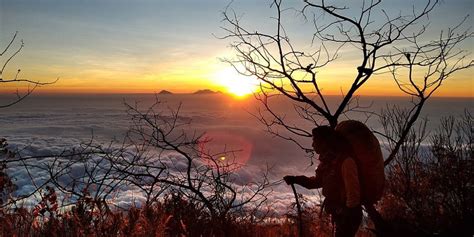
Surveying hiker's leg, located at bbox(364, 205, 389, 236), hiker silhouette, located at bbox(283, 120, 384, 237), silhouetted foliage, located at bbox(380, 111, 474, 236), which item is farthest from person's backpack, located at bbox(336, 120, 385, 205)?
silhouetted foliage, located at bbox(380, 111, 474, 236)

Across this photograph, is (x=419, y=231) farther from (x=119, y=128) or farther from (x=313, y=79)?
(x=119, y=128)

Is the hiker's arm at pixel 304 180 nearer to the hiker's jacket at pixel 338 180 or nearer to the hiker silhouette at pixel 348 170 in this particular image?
the hiker's jacket at pixel 338 180

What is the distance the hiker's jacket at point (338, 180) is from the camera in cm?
394

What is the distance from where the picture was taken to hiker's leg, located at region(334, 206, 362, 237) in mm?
4188

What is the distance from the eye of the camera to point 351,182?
3.94m

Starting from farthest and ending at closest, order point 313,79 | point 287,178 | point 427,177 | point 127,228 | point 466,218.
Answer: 1. point 427,177
2. point 466,218
3. point 313,79
4. point 287,178
5. point 127,228

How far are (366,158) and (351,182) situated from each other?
0.30m

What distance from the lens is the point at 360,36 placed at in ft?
20.4

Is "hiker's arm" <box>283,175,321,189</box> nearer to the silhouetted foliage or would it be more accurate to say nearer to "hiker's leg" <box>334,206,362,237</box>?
"hiker's leg" <box>334,206,362,237</box>

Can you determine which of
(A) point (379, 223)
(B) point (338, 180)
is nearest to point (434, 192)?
(A) point (379, 223)

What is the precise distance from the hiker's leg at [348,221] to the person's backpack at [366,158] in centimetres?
15

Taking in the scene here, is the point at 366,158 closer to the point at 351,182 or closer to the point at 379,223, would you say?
the point at 351,182

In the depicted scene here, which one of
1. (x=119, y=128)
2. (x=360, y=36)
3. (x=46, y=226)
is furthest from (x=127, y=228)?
(x=119, y=128)

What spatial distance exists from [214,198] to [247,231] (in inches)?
75.0
